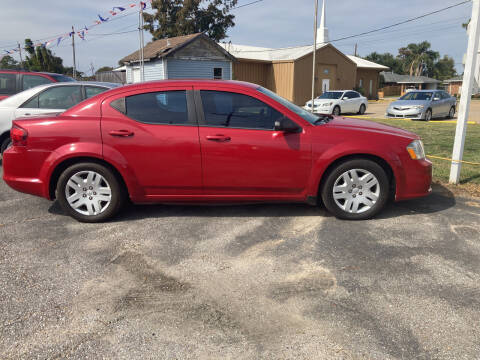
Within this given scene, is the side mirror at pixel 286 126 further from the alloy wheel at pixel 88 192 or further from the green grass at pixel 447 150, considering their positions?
the green grass at pixel 447 150

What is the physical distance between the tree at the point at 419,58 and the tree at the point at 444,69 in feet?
5.00

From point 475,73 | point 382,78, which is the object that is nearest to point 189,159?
point 475,73

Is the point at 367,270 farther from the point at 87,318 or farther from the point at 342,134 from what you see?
the point at 87,318

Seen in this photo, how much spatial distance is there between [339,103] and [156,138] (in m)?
18.3

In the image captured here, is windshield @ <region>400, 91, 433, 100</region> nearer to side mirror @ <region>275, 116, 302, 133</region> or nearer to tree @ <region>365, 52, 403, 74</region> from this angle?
side mirror @ <region>275, 116, 302, 133</region>

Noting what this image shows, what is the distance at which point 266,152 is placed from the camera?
14.3 feet

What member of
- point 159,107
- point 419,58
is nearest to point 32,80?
point 159,107

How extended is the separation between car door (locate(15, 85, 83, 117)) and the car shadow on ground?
103 inches

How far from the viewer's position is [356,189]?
4512 mm

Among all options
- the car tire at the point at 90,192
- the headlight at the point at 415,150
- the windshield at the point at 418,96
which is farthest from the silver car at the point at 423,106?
the car tire at the point at 90,192

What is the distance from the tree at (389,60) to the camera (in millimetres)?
90950

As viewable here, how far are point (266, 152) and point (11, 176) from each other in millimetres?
2950

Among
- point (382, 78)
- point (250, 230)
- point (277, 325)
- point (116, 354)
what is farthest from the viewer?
point (382, 78)

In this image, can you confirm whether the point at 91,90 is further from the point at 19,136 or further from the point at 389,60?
the point at 389,60
